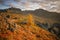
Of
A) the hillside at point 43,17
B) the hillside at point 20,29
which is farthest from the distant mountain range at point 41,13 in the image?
the hillside at point 20,29

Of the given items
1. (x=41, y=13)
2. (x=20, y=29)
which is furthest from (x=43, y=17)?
(x=20, y=29)

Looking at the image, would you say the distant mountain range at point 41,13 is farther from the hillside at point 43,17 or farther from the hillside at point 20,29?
the hillside at point 20,29

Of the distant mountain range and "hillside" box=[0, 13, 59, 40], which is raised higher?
the distant mountain range

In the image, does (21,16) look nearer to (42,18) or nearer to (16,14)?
(16,14)

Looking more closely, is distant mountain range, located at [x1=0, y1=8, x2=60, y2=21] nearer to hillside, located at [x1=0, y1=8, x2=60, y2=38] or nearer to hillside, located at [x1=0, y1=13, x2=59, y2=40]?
hillside, located at [x1=0, y1=8, x2=60, y2=38]

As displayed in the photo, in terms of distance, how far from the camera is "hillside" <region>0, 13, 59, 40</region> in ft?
20.9

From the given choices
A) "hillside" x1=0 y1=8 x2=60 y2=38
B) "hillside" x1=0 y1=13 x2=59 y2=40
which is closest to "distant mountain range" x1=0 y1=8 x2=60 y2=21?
"hillside" x1=0 y1=8 x2=60 y2=38

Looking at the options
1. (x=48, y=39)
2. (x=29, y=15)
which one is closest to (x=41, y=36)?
(x=48, y=39)

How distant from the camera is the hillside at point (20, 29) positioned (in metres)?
6.38

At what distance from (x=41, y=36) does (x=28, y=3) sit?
1.35 m

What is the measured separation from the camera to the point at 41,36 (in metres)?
6.70

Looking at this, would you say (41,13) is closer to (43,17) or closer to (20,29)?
(43,17)

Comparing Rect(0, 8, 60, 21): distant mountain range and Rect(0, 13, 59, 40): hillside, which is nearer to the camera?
Rect(0, 13, 59, 40): hillside

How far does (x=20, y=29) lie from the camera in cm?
653
